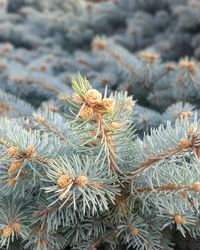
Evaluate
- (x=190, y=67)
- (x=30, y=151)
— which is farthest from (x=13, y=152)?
(x=190, y=67)

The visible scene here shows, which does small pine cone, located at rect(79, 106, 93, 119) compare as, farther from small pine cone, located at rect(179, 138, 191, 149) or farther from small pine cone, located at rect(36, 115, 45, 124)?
small pine cone, located at rect(36, 115, 45, 124)

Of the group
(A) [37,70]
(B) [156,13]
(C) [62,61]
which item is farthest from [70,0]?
(A) [37,70]

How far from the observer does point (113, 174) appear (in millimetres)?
921

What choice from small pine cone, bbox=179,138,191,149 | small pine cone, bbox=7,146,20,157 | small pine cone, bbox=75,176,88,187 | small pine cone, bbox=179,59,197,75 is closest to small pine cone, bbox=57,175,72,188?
small pine cone, bbox=75,176,88,187

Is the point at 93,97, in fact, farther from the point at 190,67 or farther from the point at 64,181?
the point at 190,67

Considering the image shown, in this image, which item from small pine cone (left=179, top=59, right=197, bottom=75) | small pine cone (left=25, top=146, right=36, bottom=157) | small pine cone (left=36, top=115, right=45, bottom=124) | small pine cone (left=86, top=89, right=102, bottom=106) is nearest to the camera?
small pine cone (left=86, top=89, right=102, bottom=106)

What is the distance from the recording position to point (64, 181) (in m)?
0.81

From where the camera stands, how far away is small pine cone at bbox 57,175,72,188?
81cm

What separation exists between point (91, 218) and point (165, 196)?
7.7 inches

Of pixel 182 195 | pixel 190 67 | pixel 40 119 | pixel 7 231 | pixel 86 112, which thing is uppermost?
pixel 190 67

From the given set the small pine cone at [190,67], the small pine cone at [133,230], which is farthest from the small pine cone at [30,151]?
the small pine cone at [190,67]

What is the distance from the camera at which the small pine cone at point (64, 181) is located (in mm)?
809

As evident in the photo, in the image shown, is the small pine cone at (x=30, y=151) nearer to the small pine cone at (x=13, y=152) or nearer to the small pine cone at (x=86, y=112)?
the small pine cone at (x=13, y=152)

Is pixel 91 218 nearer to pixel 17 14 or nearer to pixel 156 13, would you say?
pixel 156 13
